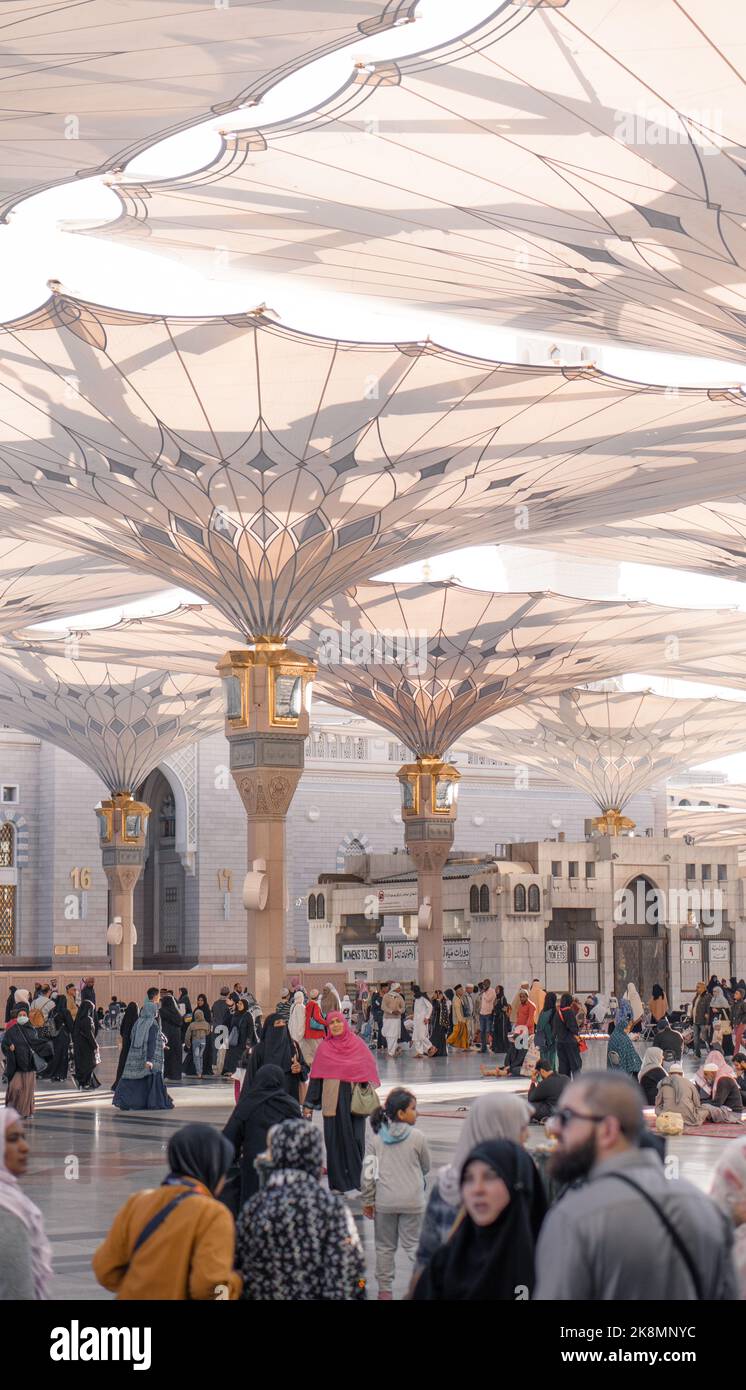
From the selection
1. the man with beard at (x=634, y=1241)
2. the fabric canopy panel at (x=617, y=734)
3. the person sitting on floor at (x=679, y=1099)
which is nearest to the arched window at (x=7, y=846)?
the fabric canopy panel at (x=617, y=734)

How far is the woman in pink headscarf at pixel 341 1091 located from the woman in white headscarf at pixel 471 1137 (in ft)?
17.7

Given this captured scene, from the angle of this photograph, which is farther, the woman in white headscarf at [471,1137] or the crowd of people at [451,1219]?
the woman in white headscarf at [471,1137]

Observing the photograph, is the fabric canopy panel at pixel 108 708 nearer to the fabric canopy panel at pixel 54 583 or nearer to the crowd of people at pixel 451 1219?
the fabric canopy panel at pixel 54 583

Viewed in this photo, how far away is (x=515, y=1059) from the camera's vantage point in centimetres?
2019

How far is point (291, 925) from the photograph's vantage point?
4619 cm

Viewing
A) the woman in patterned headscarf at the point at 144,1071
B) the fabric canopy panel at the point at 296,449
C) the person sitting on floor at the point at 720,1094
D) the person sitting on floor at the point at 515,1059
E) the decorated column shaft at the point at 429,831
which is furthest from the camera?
the decorated column shaft at the point at 429,831

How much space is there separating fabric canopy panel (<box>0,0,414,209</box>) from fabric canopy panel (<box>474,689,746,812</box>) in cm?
2653

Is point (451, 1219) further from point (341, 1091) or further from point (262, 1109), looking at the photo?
point (341, 1091)

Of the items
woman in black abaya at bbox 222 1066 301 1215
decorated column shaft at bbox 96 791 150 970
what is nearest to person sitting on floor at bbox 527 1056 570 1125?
woman in black abaya at bbox 222 1066 301 1215

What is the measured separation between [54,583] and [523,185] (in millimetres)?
15965

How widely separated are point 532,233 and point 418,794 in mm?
20035

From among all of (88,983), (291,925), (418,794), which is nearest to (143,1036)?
(88,983)

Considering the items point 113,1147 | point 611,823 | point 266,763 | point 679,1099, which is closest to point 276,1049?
point 113,1147

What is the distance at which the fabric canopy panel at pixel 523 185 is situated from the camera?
31.7 ft
